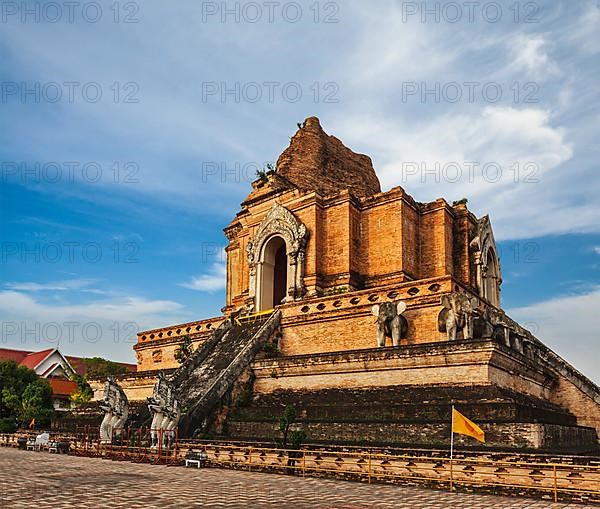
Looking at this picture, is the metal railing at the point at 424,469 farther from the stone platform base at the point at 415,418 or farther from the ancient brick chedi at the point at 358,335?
the ancient brick chedi at the point at 358,335

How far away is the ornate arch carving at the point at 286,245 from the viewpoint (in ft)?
92.1

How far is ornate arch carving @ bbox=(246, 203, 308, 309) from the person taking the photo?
92.1ft

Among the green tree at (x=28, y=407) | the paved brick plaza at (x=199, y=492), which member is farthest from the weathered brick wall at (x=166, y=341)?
the paved brick plaza at (x=199, y=492)

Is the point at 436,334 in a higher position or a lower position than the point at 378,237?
lower

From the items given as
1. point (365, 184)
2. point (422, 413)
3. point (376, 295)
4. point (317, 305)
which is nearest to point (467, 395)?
point (422, 413)

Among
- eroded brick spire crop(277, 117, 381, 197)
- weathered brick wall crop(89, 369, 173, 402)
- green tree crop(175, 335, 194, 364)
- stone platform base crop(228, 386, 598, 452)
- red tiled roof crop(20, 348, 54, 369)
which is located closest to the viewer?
stone platform base crop(228, 386, 598, 452)

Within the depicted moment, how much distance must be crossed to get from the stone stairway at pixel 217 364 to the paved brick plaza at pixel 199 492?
436cm

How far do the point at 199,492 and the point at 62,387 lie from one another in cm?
4493

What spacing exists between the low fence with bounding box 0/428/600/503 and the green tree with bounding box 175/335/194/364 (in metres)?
10.8

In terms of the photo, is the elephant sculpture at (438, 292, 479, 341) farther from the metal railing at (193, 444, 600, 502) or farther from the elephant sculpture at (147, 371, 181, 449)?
the elephant sculpture at (147, 371, 181, 449)

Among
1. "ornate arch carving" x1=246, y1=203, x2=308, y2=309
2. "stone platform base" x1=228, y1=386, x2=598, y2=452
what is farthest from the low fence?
"ornate arch carving" x1=246, y1=203, x2=308, y2=309

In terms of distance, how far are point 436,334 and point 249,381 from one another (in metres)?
6.62

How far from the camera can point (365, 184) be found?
3466cm

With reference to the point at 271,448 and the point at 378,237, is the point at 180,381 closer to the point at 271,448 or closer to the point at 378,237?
the point at 271,448
